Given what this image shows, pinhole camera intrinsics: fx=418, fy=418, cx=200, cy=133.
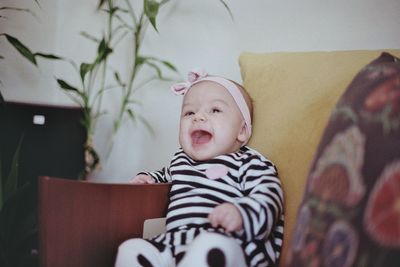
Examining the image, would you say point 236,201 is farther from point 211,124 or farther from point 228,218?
point 211,124

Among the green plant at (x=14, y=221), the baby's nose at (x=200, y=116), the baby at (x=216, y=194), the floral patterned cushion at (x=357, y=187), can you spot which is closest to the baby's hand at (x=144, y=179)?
the baby at (x=216, y=194)

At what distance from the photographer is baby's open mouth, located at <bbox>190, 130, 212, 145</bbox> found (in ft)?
3.61

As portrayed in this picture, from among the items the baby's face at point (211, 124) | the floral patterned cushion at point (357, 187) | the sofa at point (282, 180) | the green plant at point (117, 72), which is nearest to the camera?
the floral patterned cushion at point (357, 187)

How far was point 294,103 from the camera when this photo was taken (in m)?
1.01

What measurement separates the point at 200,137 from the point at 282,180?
25cm

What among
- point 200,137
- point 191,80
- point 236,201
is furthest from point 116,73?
point 236,201

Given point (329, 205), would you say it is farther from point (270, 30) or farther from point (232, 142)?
point (270, 30)

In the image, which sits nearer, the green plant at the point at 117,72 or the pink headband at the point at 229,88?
the pink headband at the point at 229,88

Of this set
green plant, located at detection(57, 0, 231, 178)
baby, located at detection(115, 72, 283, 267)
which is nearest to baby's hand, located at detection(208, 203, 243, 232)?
baby, located at detection(115, 72, 283, 267)

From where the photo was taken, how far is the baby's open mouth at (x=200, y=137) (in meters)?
1.10

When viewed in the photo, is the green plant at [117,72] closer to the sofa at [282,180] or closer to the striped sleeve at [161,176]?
the striped sleeve at [161,176]

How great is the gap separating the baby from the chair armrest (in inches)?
2.1

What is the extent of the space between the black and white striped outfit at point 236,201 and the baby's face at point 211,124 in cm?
3

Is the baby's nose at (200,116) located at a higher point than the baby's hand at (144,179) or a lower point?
higher
